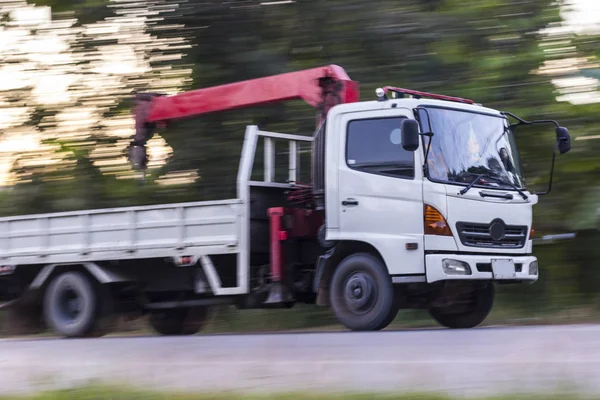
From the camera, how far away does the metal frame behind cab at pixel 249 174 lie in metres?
10.3

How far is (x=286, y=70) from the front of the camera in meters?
14.2

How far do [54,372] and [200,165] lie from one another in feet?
25.1

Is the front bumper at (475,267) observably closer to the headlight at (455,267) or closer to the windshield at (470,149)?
the headlight at (455,267)

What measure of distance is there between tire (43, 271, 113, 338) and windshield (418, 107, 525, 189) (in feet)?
15.5

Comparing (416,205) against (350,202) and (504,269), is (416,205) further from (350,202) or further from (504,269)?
(504,269)

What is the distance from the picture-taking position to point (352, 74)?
13.9 m

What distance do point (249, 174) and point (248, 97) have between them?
161 centimetres

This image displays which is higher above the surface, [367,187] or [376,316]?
[367,187]

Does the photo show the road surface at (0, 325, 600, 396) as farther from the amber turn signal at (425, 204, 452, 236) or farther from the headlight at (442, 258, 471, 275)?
the amber turn signal at (425, 204, 452, 236)

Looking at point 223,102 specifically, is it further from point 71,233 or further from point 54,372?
point 54,372

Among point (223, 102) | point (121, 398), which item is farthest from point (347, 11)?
point (121, 398)

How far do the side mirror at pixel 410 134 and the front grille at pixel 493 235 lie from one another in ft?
3.13

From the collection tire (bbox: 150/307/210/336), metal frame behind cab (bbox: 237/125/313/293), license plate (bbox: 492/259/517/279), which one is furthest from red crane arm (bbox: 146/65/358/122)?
tire (bbox: 150/307/210/336)

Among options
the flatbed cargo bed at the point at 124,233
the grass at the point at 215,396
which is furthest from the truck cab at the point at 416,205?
the grass at the point at 215,396
